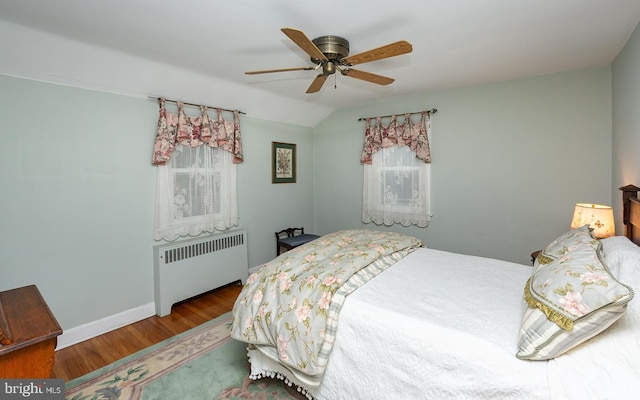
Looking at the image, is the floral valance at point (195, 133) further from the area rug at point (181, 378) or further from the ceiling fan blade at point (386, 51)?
the ceiling fan blade at point (386, 51)

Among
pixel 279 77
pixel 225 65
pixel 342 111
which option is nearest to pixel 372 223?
pixel 342 111

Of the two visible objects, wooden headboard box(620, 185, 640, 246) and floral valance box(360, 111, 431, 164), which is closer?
wooden headboard box(620, 185, 640, 246)

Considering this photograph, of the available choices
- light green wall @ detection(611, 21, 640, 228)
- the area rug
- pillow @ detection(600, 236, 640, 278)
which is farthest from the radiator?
light green wall @ detection(611, 21, 640, 228)

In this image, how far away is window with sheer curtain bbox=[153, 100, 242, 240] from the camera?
9.39ft

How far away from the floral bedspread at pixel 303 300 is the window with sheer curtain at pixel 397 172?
5.43 feet

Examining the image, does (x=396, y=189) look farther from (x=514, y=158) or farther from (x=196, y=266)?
(x=196, y=266)

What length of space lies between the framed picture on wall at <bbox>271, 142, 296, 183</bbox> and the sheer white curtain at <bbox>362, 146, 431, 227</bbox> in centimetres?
109

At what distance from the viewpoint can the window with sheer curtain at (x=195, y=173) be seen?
9.39ft

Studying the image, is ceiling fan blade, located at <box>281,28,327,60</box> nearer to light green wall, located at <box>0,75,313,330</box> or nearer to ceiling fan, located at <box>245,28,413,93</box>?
ceiling fan, located at <box>245,28,413,93</box>

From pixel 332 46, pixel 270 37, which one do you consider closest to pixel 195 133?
pixel 270 37

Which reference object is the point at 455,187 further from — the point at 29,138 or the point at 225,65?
the point at 29,138

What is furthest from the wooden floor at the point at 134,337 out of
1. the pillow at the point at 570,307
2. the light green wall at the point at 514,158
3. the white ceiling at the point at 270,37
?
the pillow at the point at 570,307

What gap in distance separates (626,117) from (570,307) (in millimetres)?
1975

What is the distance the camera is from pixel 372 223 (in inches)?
159
